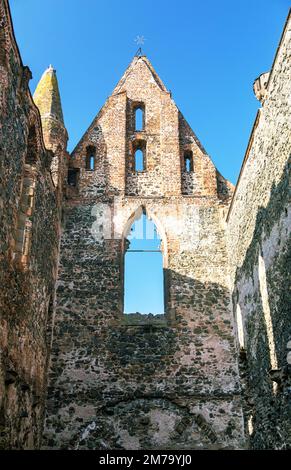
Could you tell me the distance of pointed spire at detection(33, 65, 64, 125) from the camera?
14180 millimetres

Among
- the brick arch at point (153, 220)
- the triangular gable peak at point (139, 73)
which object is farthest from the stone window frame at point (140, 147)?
the triangular gable peak at point (139, 73)

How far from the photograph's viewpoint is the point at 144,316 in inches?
487

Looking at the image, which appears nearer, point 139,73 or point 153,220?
point 153,220

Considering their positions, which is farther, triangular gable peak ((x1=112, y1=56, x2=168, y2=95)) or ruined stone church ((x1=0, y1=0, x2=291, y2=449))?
triangular gable peak ((x1=112, y1=56, x2=168, y2=95))

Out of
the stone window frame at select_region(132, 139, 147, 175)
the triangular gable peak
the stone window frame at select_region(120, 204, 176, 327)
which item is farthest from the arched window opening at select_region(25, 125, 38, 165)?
the triangular gable peak

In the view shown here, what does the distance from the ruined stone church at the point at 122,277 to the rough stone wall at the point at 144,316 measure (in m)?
0.03

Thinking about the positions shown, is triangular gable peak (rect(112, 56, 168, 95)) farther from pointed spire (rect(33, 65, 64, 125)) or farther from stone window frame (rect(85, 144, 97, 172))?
stone window frame (rect(85, 144, 97, 172))

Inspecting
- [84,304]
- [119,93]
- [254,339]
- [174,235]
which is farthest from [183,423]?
[119,93]

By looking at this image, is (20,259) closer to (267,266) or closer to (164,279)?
(267,266)

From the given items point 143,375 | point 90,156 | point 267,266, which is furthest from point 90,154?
point 267,266

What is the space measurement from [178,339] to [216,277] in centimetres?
195

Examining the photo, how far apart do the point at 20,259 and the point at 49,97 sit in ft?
24.7

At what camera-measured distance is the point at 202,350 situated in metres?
11.8

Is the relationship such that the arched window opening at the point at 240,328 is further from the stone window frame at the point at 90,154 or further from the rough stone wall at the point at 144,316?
the stone window frame at the point at 90,154
